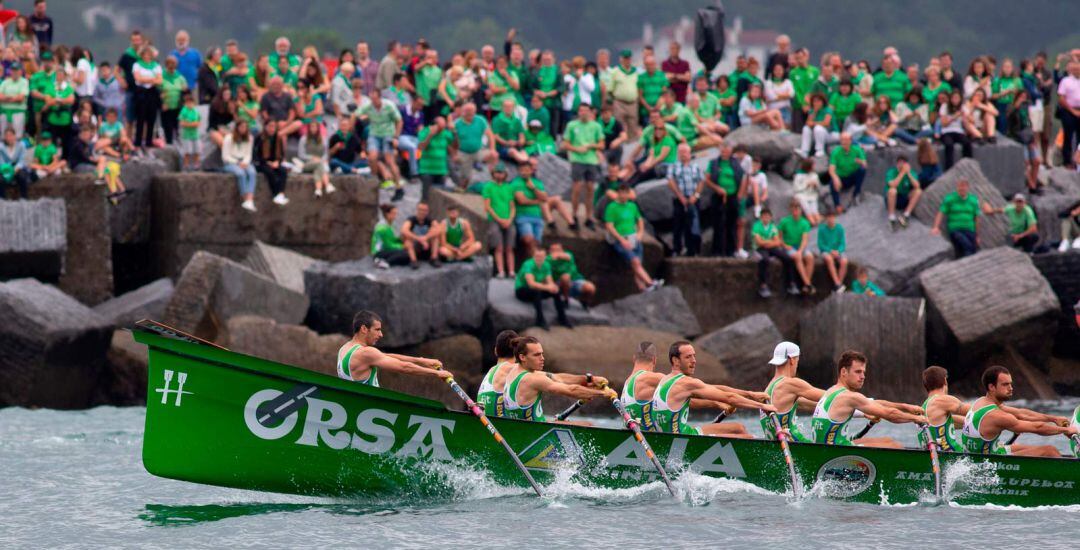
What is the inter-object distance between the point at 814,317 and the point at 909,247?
3.14 metres

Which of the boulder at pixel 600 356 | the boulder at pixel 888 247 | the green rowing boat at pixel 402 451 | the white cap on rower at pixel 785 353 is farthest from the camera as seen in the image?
the boulder at pixel 888 247

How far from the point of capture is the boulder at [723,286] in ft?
89.0

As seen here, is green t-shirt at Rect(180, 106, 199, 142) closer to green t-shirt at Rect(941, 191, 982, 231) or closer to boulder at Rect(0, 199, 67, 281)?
boulder at Rect(0, 199, 67, 281)

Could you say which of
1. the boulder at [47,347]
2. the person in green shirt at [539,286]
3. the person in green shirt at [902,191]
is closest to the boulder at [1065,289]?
the person in green shirt at [902,191]

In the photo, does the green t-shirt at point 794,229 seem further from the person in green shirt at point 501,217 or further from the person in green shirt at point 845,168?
the person in green shirt at point 501,217

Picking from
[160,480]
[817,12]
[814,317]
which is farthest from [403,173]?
[817,12]

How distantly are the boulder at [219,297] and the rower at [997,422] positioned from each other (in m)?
10.9

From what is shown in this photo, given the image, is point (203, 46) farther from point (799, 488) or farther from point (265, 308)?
point (799, 488)

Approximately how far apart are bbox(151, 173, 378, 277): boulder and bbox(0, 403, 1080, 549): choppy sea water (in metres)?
8.57

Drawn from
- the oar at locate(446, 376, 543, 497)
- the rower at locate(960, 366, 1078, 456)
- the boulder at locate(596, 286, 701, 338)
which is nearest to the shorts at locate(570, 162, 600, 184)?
the boulder at locate(596, 286, 701, 338)

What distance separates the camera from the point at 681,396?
670 inches

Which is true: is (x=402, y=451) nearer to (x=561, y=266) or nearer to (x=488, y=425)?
(x=488, y=425)

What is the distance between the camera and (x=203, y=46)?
82938 millimetres

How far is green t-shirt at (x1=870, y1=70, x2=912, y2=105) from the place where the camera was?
30.4 meters
